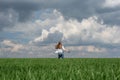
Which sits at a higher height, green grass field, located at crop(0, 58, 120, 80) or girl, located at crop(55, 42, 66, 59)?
girl, located at crop(55, 42, 66, 59)

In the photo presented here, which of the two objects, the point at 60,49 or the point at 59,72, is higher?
the point at 60,49

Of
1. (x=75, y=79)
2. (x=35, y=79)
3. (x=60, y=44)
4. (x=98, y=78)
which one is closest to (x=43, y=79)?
(x=35, y=79)

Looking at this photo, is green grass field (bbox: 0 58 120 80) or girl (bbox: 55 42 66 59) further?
girl (bbox: 55 42 66 59)

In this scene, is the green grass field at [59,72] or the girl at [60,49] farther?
the girl at [60,49]

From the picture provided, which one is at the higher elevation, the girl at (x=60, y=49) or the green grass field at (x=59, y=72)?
the girl at (x=60, y=49)

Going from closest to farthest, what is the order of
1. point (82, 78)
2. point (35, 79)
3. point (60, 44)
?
point (35, 79), point (82, 78), point (60, 44)

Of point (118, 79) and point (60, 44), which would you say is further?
point (60, 44)

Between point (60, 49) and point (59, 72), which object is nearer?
point (59, 72)

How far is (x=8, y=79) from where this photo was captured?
22.9 feet

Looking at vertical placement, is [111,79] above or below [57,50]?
below

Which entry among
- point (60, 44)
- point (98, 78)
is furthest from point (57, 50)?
point (98, 78)

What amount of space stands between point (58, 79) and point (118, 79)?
1434mm

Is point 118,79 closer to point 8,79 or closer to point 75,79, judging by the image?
point 75,79

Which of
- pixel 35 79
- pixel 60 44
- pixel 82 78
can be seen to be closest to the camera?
pixel 35 79
